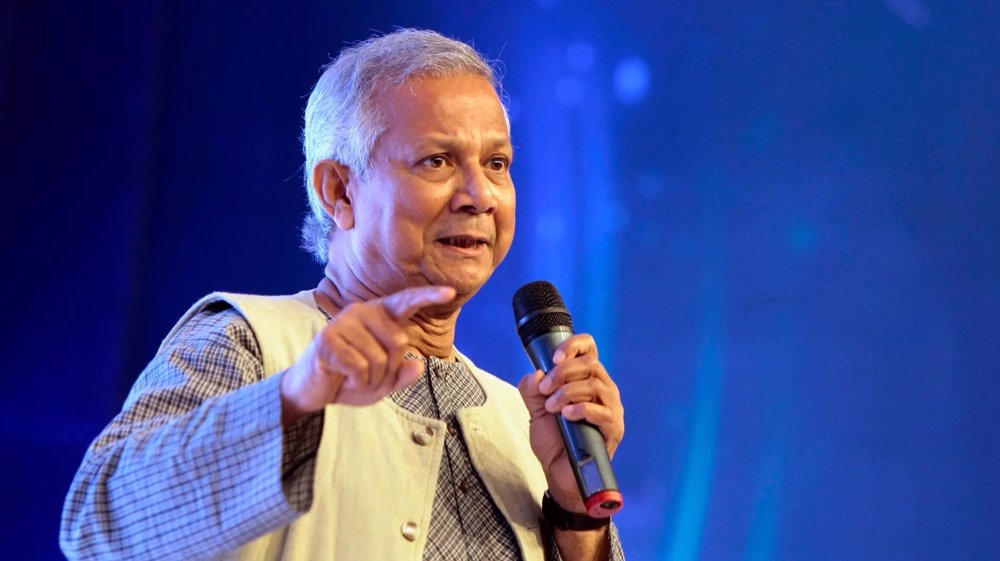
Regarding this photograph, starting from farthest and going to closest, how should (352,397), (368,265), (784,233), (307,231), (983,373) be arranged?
(784,233)
(983,373)
(307,231)
(368,265)
(352,397)

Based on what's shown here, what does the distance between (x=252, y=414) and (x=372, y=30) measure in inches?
62.5

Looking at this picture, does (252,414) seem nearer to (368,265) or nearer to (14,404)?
(368,265)

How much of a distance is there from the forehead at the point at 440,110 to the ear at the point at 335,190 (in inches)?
4.9

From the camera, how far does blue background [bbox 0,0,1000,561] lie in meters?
2.06

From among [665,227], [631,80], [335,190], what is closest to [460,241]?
[335,190]

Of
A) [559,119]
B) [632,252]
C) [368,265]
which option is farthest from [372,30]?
[368,265]

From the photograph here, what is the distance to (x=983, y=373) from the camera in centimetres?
217

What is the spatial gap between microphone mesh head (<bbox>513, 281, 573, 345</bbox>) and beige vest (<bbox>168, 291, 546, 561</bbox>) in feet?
0.55

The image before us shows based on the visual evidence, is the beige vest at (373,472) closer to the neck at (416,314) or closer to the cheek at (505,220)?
the neck at (416,314)

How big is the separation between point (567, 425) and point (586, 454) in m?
0.06

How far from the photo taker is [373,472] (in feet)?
4.52

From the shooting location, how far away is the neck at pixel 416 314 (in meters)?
1.60

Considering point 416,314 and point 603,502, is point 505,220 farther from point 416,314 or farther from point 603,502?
point 603,502

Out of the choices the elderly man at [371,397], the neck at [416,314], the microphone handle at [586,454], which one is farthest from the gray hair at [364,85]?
the microphone handle at [586,454]
